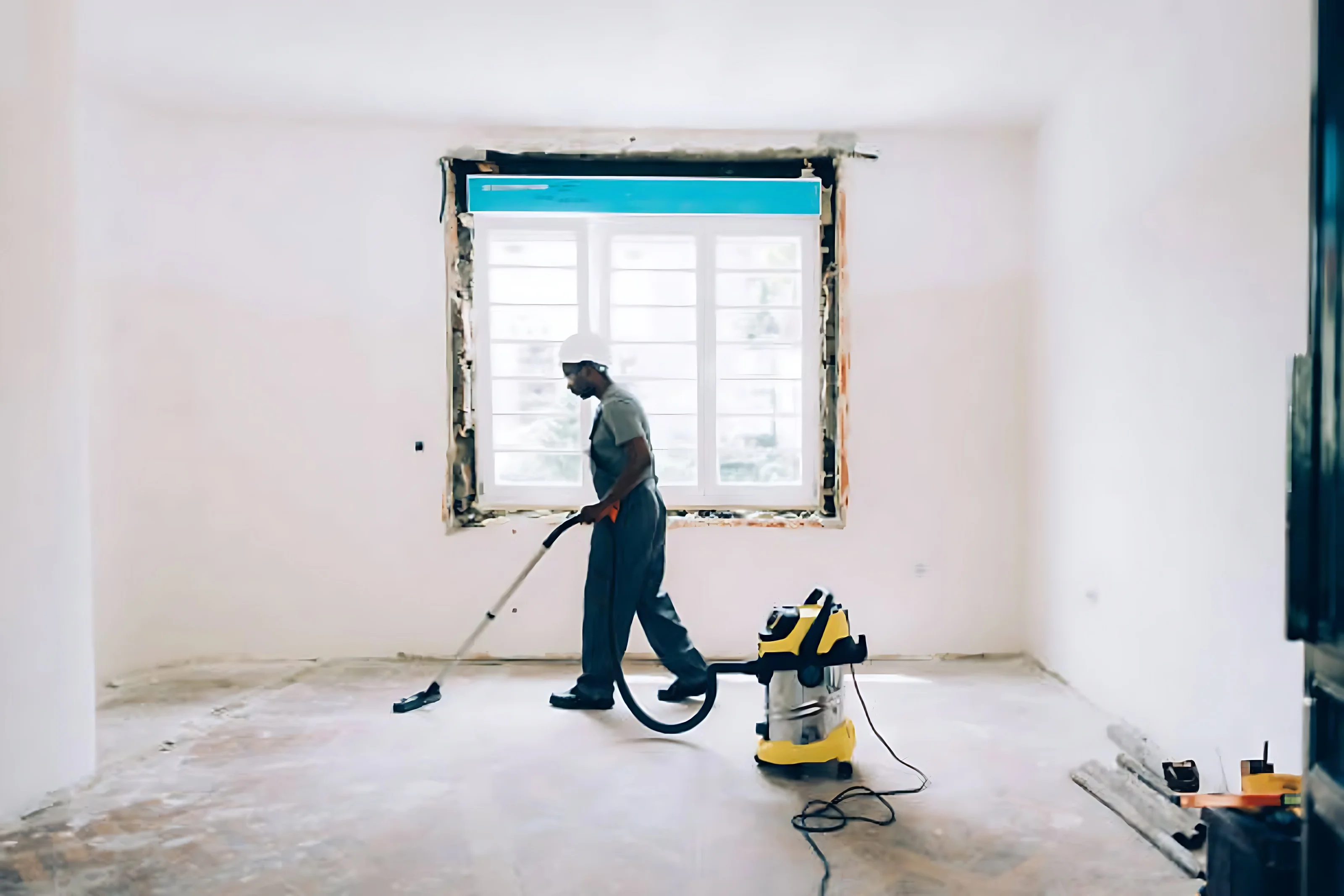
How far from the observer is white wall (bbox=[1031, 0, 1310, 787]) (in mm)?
2258

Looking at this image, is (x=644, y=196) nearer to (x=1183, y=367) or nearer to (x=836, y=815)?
(x=1183, y=367)

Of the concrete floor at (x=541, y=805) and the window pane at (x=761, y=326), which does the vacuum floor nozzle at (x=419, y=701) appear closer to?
the concrete floor at (x=541, y=805)

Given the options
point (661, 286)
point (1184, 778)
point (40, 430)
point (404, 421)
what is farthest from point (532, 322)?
point (1184, 778)

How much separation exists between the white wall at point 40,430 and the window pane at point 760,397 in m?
2.48

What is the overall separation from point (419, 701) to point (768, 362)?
2.07 m

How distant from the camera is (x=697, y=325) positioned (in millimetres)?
4176

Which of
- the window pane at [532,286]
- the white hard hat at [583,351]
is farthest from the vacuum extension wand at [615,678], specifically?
the window pane at [532,286]

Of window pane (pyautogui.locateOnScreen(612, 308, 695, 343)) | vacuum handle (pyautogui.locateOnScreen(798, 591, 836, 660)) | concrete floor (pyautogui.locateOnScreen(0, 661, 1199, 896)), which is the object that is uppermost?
window pane (pyautogui.locateOnScreen(612, 308, 695, 343))

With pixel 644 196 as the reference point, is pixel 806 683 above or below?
below

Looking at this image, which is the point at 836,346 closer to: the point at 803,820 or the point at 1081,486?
the point at 1081,486

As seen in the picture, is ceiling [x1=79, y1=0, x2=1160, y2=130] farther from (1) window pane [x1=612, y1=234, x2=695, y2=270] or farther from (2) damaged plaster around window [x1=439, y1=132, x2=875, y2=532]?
(1) window pane [x1=612, y1=234, x2=695, y2=270]

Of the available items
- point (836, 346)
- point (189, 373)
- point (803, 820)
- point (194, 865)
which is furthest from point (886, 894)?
point (189, 373)

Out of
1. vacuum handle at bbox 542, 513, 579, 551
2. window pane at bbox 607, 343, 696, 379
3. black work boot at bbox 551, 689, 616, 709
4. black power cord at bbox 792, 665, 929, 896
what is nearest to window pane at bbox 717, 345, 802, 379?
window pane at bbox 607, 343, 696, 379

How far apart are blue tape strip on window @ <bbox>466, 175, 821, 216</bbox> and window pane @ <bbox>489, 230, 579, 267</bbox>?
108mm
